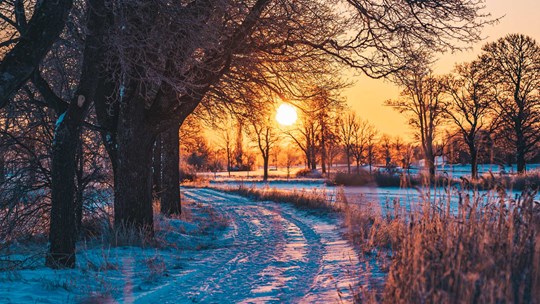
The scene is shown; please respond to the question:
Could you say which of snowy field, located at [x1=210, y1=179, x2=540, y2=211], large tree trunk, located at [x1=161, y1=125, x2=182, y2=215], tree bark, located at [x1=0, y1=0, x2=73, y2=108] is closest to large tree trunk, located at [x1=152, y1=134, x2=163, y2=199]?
large tree trunk, located at [x1=161, y1=125, x2=182, y2=215]

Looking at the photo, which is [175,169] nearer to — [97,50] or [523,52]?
[97,50]

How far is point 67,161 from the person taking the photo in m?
6.55

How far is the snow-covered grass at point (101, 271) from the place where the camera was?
528cm

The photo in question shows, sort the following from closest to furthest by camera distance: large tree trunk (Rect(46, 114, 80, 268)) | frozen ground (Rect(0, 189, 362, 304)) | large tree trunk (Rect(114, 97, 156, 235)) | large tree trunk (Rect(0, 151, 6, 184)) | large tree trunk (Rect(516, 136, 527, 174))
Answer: frozen ground (Rect(0, 189, 362, 304))
large tree trunk (Rect(46, 114, 80, 268))
large tree trunk (Rect(114, 97, 156, 235))
large tree trunk (Rect(0, 151, 6, 184))
large tree trunk (Rect(516, 136, 527, 174))

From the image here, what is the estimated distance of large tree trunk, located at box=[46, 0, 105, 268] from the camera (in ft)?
21.4

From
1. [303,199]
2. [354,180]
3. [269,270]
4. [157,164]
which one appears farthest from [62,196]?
[354,180]

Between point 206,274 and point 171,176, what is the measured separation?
9.03m

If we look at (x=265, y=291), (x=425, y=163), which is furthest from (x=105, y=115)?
(x=425, y=163)

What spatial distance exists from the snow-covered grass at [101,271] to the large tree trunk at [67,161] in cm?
28

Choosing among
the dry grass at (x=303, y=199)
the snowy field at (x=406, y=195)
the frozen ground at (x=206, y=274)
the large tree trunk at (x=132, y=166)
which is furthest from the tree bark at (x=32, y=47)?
the dry grass at (x=303, y=199)

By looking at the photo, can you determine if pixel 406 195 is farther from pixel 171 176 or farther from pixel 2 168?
pixel 2 168

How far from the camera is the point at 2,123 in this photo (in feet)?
31.3

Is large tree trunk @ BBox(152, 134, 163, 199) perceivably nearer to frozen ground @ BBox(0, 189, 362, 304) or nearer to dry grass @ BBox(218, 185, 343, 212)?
→ dry grass @ BBox(218, 185, 343, 212)

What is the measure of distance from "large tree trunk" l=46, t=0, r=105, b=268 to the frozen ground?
0.33 metres
